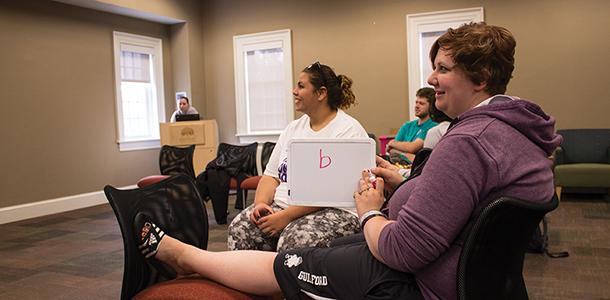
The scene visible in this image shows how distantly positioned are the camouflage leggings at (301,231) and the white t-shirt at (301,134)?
0.09m

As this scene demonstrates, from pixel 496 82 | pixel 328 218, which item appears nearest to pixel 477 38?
pixel 496 82

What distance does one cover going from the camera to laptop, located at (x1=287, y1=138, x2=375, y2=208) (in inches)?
72.9

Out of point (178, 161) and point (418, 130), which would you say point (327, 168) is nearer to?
point (418, 130)

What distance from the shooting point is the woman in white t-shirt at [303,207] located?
2.14m

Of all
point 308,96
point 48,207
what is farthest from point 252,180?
point 308,96

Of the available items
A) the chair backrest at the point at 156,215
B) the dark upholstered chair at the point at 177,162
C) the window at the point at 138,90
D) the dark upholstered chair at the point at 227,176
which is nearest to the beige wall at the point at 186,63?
the window at the point at 138,90

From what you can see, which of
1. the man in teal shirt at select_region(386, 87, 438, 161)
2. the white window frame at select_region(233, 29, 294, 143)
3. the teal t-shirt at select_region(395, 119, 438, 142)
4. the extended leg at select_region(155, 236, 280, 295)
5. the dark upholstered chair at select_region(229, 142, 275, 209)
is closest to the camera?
the extended leg at select_region(155, 236, 280, 295)

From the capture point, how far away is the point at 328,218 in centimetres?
218

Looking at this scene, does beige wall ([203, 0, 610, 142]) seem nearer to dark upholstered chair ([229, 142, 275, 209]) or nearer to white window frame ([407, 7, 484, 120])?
white window frame ([407, 7, 484, 120])

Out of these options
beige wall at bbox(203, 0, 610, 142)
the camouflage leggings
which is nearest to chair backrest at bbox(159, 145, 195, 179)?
beige wall at bbox(203, 0, 610, 142)

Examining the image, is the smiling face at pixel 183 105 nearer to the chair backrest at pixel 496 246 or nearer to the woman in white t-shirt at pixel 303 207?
the woman in white t-shirt at pixel 303 207

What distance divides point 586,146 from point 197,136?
5.25 metres

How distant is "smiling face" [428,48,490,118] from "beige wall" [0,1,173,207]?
6086 mm

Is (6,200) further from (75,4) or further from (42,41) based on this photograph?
(75,4)
